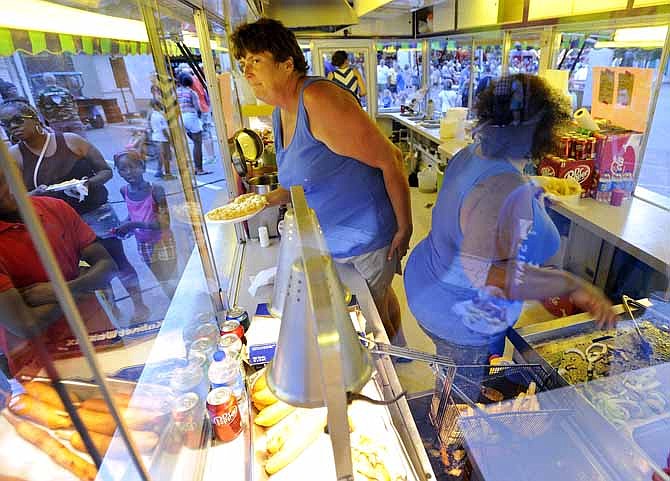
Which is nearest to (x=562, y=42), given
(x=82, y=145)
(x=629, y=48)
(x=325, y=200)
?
(x=629, y=48)

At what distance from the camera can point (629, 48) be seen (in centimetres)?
236

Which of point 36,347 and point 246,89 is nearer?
point 36,347

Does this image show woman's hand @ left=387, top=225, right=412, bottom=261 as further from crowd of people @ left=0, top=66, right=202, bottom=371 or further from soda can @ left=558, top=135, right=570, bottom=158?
soda can @ left=558, top=135, right=570, bottom=158

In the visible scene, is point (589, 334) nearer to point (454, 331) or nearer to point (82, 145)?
point (454, 331)

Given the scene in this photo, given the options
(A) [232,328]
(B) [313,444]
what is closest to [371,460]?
(B) [313,444]

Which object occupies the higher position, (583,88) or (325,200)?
(583,88)

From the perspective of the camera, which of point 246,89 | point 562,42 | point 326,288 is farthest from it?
point 246,89

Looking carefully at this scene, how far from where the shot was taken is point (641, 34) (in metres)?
2.25

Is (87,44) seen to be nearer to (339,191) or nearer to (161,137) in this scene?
(161,137)

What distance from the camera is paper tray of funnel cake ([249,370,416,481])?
2.91 ft

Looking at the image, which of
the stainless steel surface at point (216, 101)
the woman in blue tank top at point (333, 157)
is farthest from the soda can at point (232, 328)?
the stainless steel surface at point (216, 101)

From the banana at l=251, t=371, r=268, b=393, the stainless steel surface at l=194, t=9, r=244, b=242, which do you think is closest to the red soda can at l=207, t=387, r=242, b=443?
the banana at l=251, t=371, r=268, b=393

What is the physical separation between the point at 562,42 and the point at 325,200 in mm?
2586

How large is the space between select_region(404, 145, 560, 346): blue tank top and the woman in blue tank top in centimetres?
18
